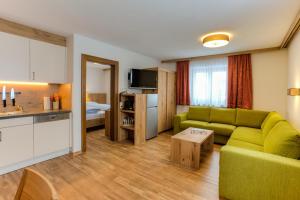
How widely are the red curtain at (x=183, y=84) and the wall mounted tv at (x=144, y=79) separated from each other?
120 centimetres

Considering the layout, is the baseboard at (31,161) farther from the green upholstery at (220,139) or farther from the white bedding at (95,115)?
the green upholstery at (220,139)

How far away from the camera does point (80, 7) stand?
208 centimetres

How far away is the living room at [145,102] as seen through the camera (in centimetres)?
191

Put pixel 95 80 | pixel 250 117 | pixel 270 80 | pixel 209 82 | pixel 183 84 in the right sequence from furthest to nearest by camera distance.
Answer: pixel 95 80 → pixel 183 84 → pixel 209 82 → pixel 270 80 → pixel 250 117

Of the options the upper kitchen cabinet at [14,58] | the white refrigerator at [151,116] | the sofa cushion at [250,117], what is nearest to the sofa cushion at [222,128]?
the sofa cushion at [250,117]

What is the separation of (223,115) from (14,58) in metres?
4.61

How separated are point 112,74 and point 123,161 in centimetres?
210

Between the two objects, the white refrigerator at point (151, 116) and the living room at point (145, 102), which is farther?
the white refrigerator at point (151, 116)

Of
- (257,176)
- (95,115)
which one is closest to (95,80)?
(95,115)

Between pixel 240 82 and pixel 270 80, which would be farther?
pixel 240 82

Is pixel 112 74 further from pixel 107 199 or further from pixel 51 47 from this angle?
pixel 107 199

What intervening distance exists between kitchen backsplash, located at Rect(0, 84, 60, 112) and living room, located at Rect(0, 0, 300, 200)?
17 millimetres

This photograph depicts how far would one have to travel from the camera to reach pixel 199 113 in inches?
178

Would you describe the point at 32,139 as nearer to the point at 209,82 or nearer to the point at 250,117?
the point at 209,82
